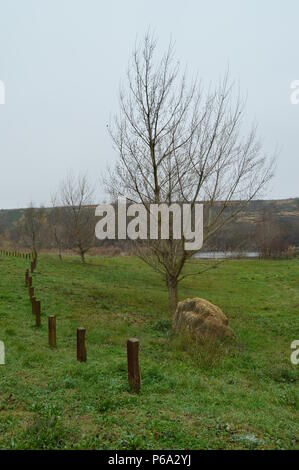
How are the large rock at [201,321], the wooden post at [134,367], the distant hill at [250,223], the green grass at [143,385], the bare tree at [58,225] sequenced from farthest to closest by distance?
1. the bare tree at [58,225]
2. the distant hill at [250,223]
3. the large rock at [201,321]
4. the wooden post at [134,367]
5. the green grass at [143,385]

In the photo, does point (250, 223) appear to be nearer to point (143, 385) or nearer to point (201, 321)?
point (201, 321)

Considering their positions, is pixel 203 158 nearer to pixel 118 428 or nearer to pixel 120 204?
pixel 120 204

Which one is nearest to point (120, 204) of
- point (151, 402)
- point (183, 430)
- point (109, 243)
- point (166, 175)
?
point (166, 175)

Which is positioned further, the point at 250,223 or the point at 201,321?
the point at 250,223

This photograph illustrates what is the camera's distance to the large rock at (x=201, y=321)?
29.0ft

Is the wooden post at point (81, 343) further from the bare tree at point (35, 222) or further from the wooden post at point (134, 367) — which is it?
the bare tree at point (35, 222)

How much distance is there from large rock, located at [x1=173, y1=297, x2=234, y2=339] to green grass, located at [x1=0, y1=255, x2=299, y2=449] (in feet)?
1.45

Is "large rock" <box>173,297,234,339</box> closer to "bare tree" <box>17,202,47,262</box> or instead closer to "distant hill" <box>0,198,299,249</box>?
"distant hill" <box>0,198,299,249</box>

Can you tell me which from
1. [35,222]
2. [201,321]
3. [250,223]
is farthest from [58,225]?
[201,321]

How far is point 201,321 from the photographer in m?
9.09

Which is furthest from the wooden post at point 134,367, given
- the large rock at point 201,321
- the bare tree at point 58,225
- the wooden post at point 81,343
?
the bare tree at point 58,225

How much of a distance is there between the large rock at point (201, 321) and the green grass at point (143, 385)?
1.45ft

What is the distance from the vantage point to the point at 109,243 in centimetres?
4656

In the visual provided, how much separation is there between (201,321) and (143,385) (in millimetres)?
3987
